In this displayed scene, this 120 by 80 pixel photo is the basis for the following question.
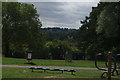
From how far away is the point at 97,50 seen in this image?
1861 inches

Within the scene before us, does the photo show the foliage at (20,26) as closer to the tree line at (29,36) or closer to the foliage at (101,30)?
the tree line at (29,36)

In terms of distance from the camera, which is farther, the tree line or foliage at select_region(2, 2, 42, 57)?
foliage at select_region(2, 2, 42, 57)

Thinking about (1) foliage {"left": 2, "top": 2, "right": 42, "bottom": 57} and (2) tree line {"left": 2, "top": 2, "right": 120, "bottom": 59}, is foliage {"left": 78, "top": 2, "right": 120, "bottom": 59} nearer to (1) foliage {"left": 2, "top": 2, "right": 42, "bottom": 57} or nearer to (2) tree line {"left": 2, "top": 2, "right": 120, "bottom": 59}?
(2) tree line {"left": 2, "top": 2, "right": 120, "bottom": 59}

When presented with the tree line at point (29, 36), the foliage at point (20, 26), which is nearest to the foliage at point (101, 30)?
the tree line at point (29, 36)

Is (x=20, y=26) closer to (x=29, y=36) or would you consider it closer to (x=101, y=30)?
(x=29, y=36)

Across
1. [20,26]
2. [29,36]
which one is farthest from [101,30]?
[20,26]

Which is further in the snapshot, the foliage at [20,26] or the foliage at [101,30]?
the foliage at [20,26]

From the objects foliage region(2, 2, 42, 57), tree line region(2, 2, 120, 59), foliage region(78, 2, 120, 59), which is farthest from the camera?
foliage region(2, 2, 42, 57)

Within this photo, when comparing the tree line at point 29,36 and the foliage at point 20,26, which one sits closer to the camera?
the tree line at point 29,36

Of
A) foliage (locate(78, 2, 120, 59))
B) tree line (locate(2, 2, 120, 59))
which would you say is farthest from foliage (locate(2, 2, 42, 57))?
foliage (locate(78, 2, 120, 59))

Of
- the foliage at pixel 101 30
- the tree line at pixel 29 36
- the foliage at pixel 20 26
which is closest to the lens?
the foliage at pixel 101 30

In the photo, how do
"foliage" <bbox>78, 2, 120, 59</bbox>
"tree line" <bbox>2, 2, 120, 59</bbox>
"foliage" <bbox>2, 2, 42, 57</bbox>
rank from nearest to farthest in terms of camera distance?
"foliage" <bbox>78, 2, 120, 59</bbox> → "tree line" <bbox>2, 2, 120, 59</bbox> → "foliage" <bbox>2, 2, 42, 57</bbox>

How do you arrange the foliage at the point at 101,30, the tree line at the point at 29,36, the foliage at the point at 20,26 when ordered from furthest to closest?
1. the foliage at the point at 20,26
2. the tree line at the point at 29,36
3. the foliage at the point at 101,30

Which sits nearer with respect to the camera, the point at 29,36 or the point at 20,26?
the point at 29,36
